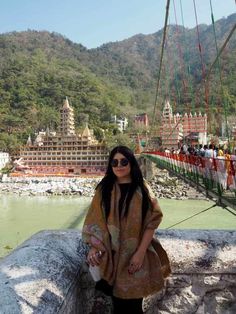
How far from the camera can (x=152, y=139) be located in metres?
38.8

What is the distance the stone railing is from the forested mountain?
18.7 m

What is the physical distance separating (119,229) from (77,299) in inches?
8.5

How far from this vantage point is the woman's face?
123cm

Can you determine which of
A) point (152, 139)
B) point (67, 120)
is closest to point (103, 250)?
point (152, 139)

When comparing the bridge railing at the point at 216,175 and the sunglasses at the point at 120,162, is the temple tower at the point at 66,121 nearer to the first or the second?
the bridge railing at the point at 216,175

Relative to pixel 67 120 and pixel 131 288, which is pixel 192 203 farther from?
pixel 67 120

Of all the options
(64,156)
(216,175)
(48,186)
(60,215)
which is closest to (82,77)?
(64,156)

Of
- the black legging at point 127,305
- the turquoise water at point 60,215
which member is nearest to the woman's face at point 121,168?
the black legging at point 127,305

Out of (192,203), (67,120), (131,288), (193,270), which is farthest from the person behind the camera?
(67,120)

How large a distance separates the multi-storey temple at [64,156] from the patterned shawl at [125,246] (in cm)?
3391

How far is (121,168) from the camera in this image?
1229mm

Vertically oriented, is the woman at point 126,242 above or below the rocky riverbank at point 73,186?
above

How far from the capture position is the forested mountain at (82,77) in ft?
158

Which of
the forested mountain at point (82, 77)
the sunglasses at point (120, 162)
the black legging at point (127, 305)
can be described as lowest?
the black legging at point (127, 305)
